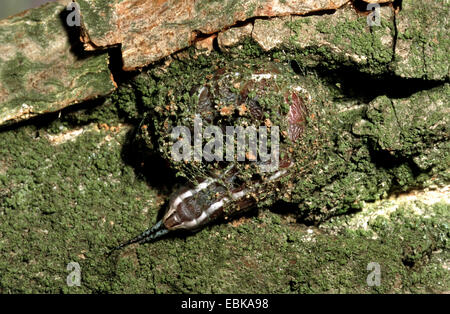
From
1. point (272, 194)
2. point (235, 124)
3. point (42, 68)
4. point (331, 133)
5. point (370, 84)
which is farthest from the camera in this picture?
point (370, 84)

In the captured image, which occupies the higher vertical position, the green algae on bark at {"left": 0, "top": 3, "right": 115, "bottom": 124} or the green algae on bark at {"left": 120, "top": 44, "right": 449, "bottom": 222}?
the green algae on bark at {"left": 0, "top": 3, "right": 115, "bottom": 124}

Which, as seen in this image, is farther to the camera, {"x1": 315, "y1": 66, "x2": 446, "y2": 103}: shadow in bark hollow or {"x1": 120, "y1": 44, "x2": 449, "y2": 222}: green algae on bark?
{"x1": 315, "y1": 66, "x2": 446, "y2": 103}: shadow in bark hollow

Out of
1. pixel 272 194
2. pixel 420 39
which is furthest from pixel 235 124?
pixel 420 39

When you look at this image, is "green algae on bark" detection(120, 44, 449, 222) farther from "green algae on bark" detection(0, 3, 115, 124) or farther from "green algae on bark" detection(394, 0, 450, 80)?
"green algae on bark" detection(0, 3, 115, 124)

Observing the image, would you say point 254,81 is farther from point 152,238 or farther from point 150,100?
point 152,238

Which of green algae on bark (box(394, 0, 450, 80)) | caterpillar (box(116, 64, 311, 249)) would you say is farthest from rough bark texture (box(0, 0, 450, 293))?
caterpillar (box(116, 64, 311, 249))

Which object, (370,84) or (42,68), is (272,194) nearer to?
(370,84)
